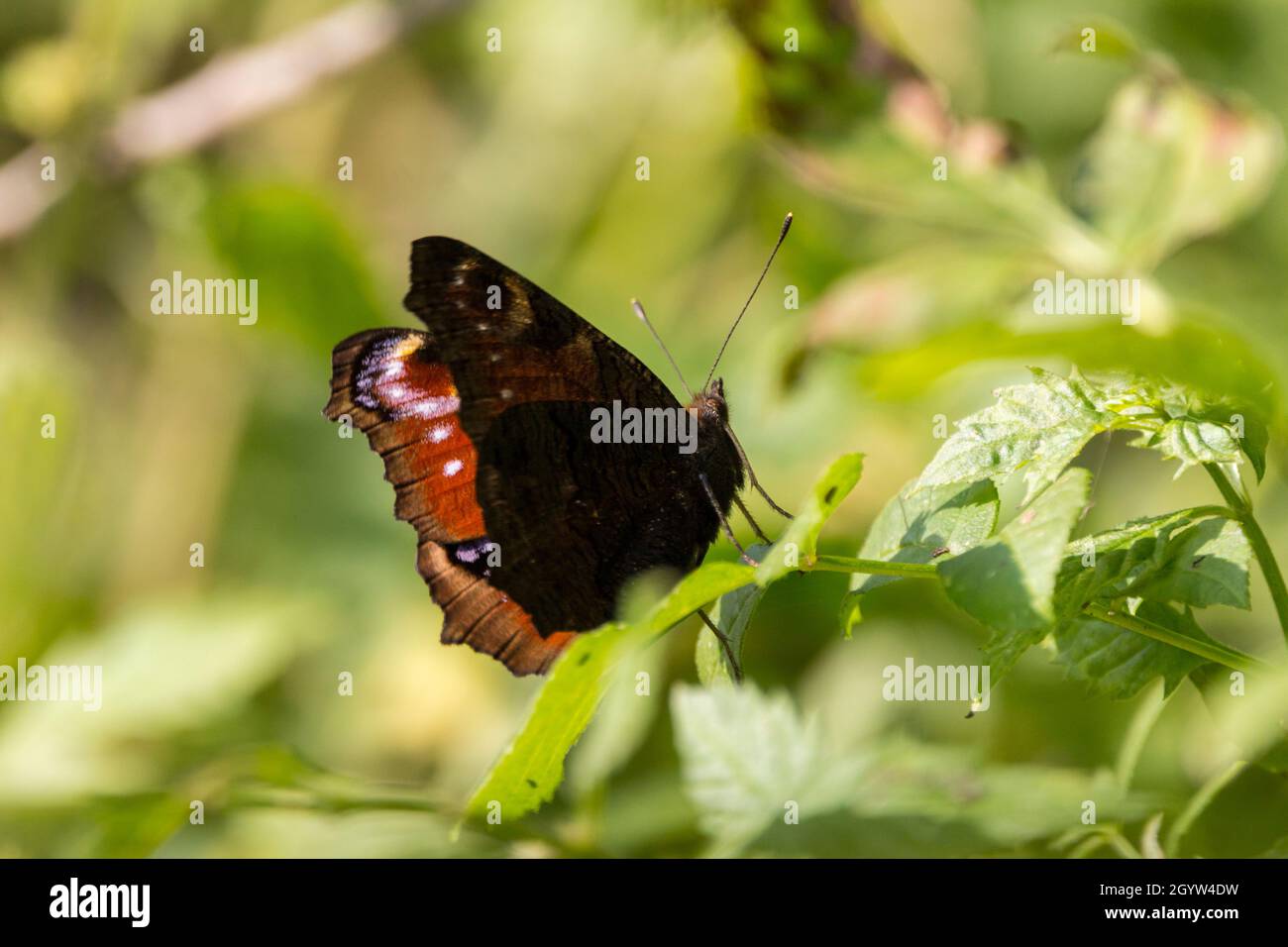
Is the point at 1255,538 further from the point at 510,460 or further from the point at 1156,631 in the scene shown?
the point at 510,460

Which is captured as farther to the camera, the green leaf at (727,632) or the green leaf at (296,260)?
the green leaf at (296,260)

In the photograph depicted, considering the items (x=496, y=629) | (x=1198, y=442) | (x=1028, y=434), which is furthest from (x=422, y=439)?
(x=1198, y=442)

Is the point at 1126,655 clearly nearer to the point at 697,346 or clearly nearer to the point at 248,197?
the point at 697,346

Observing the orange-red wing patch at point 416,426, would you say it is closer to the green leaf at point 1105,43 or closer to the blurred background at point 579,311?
the blurred background at point 579,311

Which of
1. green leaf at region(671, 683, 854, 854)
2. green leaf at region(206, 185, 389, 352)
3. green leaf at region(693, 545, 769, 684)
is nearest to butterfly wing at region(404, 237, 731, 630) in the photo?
green leaf at region(671, 683, 854, 854)

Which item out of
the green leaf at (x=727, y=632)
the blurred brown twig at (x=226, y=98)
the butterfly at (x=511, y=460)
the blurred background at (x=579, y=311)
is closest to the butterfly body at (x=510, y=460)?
the butterfly at (x=511, y=460)

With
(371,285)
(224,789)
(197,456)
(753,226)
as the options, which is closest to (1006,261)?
(224,789)
